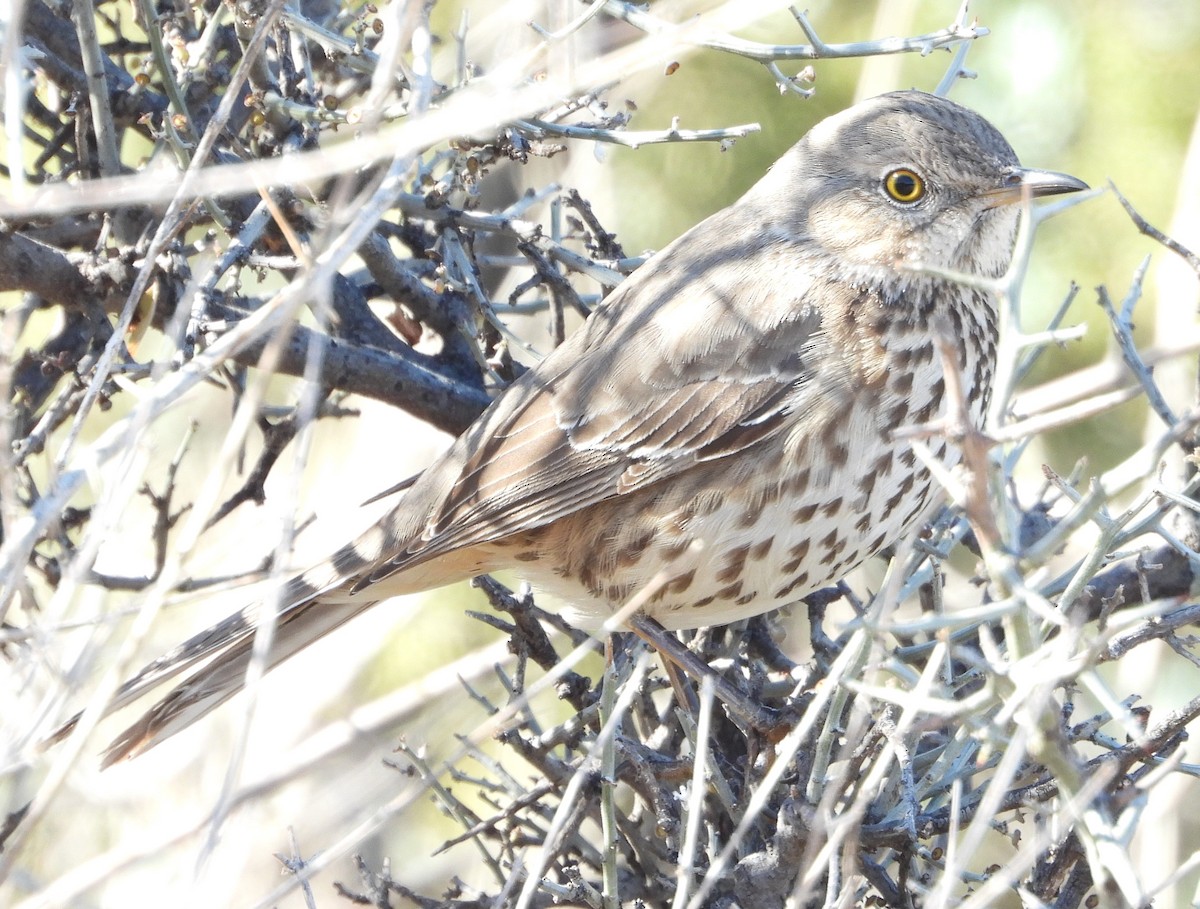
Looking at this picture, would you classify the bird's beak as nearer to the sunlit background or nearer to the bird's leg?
the sunlit background

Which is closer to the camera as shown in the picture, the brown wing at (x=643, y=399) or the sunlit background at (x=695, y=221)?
the brown wing at (x=643, y=399)

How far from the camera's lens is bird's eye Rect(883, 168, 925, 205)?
4133 millimetres

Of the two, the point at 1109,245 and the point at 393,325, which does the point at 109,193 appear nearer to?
the point at 393,325

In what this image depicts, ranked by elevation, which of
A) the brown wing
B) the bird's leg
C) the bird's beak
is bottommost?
the bird's leg

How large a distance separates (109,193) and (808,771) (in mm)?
2054

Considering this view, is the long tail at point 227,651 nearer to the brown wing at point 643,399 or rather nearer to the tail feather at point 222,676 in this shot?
the tail feather at point 222,676

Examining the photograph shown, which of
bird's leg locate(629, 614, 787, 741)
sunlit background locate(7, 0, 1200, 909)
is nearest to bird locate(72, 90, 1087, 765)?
bird's leg locate(629, 614, 787, 741)

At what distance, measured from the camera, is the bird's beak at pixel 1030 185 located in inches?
154

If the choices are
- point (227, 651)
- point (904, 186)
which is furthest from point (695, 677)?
point (904, 186)

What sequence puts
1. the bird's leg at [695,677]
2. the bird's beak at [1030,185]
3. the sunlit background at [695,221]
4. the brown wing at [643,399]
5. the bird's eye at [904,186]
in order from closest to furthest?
the bird's leg at [695,677]
the bird's beak at [1030,185]
the brown wing at [643,399]
the bird's eye at [904,186]
the sunlit background at [695,221]

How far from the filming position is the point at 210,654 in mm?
4086

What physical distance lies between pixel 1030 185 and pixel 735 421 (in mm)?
1048

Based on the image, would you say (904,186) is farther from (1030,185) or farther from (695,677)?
(695,677)

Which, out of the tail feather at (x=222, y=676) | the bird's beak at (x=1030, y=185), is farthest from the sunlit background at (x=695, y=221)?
the bird's beak at (x=1030, y=185)
